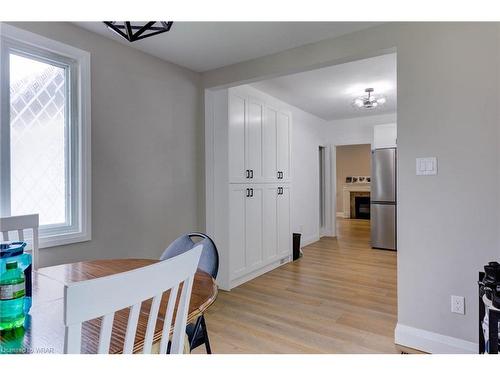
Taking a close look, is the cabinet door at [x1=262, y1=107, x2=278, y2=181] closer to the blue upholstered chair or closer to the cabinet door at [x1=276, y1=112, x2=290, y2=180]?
the cabinet door at [x1=276, y1=112, x2=290, y2=180]

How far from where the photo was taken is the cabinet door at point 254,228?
137 inches

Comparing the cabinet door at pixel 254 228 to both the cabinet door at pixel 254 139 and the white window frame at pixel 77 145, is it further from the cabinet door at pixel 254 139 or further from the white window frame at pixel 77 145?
the white window frame at pixel 77 145

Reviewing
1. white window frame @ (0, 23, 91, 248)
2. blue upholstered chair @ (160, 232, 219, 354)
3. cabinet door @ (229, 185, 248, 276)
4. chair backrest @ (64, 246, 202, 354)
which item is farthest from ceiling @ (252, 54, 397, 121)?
chair backrest @ (64, 246, 202, 354)

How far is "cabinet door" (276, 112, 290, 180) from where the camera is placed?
417 cm

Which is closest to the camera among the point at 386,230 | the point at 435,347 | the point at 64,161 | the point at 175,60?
the point at 435,347

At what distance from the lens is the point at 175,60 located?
2.82m

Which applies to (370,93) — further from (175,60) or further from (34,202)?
(34,202)

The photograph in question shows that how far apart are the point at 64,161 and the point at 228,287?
2.01 m

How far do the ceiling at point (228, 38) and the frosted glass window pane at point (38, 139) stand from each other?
51cm

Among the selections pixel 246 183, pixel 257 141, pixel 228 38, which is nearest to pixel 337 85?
pixel 257 141

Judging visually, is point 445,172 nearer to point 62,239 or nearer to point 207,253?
point 207,253

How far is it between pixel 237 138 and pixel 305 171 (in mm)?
2446

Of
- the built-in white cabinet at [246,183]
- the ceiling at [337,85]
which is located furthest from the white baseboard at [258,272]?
the ceiling at [337,85]
